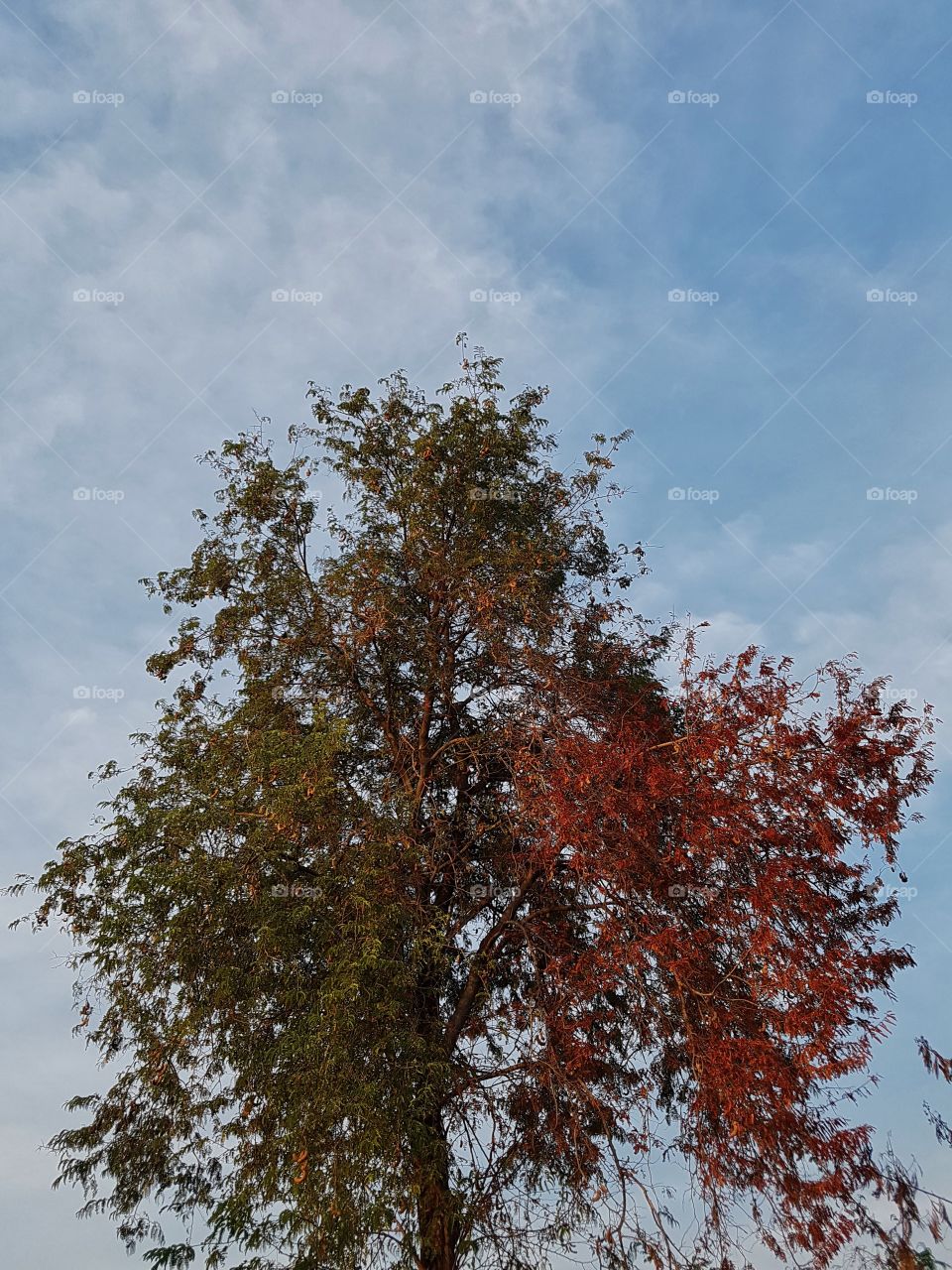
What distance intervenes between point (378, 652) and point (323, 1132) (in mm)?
4803

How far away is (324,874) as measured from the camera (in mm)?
8164

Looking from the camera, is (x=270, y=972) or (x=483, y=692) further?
(x=483, y=692)

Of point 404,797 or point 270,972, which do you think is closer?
point 270,972

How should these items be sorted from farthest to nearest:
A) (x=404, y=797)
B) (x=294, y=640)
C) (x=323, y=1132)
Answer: (x=294, y=640)
(x=404, y=797)
(x=323, y=1132)

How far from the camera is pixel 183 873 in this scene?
7.84m

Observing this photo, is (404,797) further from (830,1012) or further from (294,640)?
(830,1012)

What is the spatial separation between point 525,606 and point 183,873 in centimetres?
379

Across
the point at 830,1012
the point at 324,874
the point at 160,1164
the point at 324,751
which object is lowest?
the point at 830,1012

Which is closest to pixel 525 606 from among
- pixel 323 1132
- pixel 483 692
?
pixel 483 692

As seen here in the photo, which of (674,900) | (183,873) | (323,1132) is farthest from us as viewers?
(674,900)

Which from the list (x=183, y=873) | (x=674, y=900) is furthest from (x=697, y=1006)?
(x=183, y=873)

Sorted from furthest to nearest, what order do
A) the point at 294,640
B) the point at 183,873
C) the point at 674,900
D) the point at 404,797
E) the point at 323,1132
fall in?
1. the point at 294,640
2. the point at 404,797
3. the point at 674,900
4. the point at 183,873
5. the point at 323,1132

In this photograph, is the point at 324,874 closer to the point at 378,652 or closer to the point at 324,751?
the point at 324,751

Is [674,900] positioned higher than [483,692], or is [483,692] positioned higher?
[483,692]
